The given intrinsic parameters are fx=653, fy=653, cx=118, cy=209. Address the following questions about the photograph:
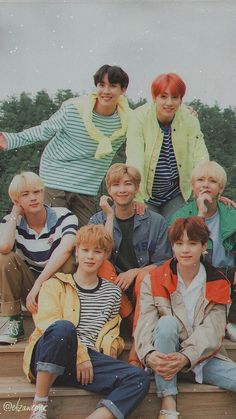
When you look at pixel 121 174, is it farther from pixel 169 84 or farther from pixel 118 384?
pixel 118 384

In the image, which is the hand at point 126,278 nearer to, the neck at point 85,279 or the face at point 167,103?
the neck at point 85,279

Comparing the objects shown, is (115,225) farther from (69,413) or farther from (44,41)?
(44,41)

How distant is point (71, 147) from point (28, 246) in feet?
2.67

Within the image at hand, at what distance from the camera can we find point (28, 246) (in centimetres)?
307

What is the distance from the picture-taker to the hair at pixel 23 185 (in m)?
3.04

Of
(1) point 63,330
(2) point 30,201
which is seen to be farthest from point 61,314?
(2) point 30,201

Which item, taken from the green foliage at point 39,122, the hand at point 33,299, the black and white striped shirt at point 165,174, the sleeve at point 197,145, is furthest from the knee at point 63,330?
the green foliage at point 39,122

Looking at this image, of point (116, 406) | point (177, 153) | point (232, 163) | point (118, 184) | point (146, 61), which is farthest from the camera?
point (232, 163)

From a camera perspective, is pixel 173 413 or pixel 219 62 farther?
pixel 219 62

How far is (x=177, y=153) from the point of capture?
139 inches

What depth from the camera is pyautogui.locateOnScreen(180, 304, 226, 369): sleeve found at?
100 inches

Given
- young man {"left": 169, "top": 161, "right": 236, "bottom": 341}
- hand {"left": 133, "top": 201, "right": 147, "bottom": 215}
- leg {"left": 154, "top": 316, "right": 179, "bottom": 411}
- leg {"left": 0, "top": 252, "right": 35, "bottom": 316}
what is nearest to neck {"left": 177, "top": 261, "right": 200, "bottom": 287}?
leg {"left": 154, "top": 316, "right": 179, "bottom": 411}

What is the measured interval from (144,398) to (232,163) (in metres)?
2.95

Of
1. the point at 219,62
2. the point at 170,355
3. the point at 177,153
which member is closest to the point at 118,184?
the point at 177,153
